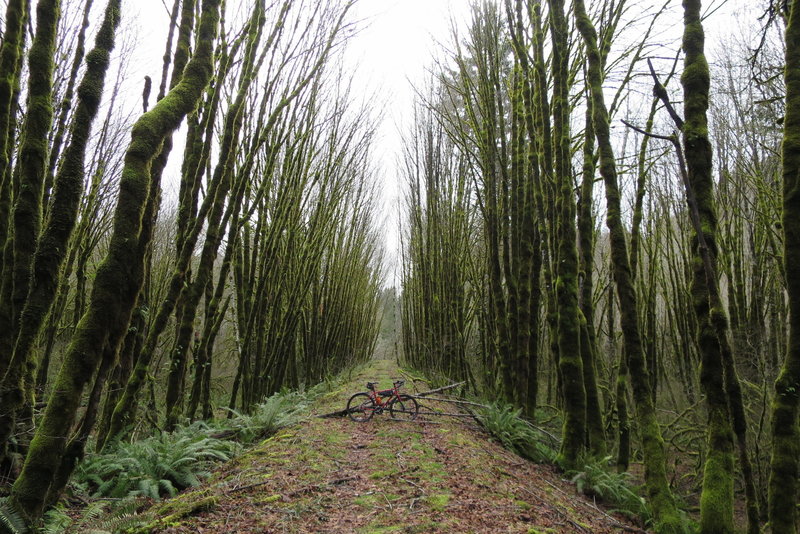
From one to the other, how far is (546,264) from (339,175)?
16.8ft

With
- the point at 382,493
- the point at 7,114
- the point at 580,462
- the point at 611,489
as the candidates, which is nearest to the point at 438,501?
the point at 382,493

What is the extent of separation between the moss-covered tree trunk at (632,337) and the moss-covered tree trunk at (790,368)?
655mm

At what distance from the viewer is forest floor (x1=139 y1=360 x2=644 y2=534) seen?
1943 mm

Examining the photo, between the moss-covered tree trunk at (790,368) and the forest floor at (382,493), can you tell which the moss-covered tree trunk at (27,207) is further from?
the moss-covered tree trunk at (790,368)

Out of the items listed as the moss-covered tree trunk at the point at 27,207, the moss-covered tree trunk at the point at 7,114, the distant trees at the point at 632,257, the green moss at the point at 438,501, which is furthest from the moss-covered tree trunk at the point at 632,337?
the moss-covered tree trunk at the point at 7,114

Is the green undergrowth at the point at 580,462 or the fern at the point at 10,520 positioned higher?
the fern at the point at 10,520

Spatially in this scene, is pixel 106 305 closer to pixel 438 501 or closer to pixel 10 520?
pixel 10 520

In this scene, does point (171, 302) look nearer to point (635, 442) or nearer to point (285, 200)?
point (285, 200)

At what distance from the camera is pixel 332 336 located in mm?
10734

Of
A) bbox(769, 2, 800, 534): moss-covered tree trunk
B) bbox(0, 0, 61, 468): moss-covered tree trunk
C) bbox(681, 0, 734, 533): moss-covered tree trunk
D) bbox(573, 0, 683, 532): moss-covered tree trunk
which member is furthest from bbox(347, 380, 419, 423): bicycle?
bbox(769, 2, 800, 534): moss-covered tree trunk

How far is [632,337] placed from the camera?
2.40 metres

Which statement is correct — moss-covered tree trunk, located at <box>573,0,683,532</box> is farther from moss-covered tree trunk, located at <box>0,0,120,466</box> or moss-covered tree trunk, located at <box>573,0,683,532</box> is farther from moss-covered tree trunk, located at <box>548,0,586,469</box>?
moss-covered tree trunk, located at <box>0,0,120,466</box>

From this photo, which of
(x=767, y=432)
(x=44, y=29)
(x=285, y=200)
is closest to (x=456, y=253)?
(x=285, y=200)

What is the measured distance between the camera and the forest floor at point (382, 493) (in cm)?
194
